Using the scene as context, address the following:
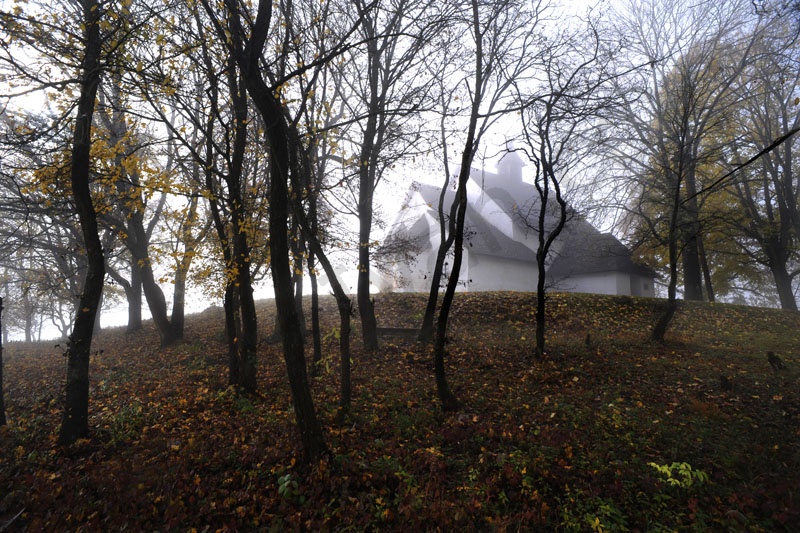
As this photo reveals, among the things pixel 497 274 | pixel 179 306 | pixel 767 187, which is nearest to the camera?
pixel 179 306

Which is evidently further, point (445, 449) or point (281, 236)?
point (445, 449)

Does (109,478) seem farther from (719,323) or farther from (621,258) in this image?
(621,258)

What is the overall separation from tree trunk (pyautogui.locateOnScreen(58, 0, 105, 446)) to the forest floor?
50 centimetres

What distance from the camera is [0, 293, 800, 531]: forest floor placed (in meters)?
5.13

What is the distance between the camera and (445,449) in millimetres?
6586

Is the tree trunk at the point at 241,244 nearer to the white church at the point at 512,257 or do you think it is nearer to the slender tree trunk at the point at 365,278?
the slender tree trunk at the point at 365,278

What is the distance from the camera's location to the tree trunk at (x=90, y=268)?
22.5 feet

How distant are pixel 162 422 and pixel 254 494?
3.30 metres

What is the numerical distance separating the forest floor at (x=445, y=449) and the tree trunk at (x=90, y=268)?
0.50 meters

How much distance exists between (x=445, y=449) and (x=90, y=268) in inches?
248

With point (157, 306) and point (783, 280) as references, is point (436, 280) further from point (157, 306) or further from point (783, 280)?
point (783, 280)

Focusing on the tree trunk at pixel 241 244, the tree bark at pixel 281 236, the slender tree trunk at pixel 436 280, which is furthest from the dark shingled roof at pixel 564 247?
the tree bark at pixel 281 236

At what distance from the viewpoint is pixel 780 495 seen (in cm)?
505

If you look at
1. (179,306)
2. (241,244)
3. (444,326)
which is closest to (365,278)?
(241,244)
